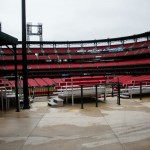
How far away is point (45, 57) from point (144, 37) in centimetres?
2485

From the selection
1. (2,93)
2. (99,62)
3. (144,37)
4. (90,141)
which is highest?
(144,37)

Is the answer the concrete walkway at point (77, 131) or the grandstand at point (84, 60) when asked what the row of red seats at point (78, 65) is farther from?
the concrete walkway at point (77, 131)

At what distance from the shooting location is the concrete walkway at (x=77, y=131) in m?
6.14

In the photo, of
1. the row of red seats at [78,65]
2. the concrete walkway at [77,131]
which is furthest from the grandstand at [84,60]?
the concrete walkway at [77,131]

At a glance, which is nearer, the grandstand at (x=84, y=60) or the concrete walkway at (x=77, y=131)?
the concrete walkway at (x=77, y=131)

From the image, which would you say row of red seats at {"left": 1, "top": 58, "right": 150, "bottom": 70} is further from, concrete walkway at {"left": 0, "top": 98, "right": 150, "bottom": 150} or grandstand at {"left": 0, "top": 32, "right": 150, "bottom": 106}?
concrete walkway at {"left": 0, "top": 98, "right": 150, "bottom": 150}

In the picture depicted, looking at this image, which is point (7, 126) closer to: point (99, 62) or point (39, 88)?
point (39, 88)

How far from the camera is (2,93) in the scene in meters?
13.0

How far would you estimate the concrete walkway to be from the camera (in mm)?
6141

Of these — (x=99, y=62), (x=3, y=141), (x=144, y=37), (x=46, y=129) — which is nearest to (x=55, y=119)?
(x=46, y=129)

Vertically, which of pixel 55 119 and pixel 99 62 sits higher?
pixel 99 62

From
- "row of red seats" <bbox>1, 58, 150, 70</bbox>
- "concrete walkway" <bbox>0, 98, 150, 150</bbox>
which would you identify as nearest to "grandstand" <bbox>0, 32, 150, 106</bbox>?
"row of red seats" <bbox>1, 58, 150, 70</bbox>

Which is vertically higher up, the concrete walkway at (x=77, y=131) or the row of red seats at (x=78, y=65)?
the row of red seats at (x=78, y=65)

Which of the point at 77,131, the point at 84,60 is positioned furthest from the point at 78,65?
the point at 77,131
